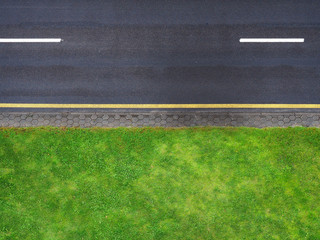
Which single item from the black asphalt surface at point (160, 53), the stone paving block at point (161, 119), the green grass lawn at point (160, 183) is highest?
the black asphalt surface at point (160, 53)

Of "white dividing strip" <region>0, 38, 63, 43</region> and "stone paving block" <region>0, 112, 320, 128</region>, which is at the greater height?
"white dividing strip" <region>0, 38, 63, 43</region>

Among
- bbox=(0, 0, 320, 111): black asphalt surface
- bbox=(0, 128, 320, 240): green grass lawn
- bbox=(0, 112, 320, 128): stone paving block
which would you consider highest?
bbox=(0, 0, 320, 111): black asphalt surface

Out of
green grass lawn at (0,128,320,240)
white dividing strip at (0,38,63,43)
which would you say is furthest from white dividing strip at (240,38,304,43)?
white dividing strip at (0,38,63,43)

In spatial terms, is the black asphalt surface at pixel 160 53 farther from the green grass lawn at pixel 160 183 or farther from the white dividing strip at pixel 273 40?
the green grass lawn at pixel 160 183

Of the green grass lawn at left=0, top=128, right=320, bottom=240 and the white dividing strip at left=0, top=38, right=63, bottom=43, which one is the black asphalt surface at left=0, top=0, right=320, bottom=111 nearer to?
the white dividing strip at left=0, top=38, right=63, bottom=43

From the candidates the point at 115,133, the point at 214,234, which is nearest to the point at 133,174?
the point at 115,133

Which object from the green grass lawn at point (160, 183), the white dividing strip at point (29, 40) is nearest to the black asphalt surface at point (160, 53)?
the white dividing strip at point (29, 40)
